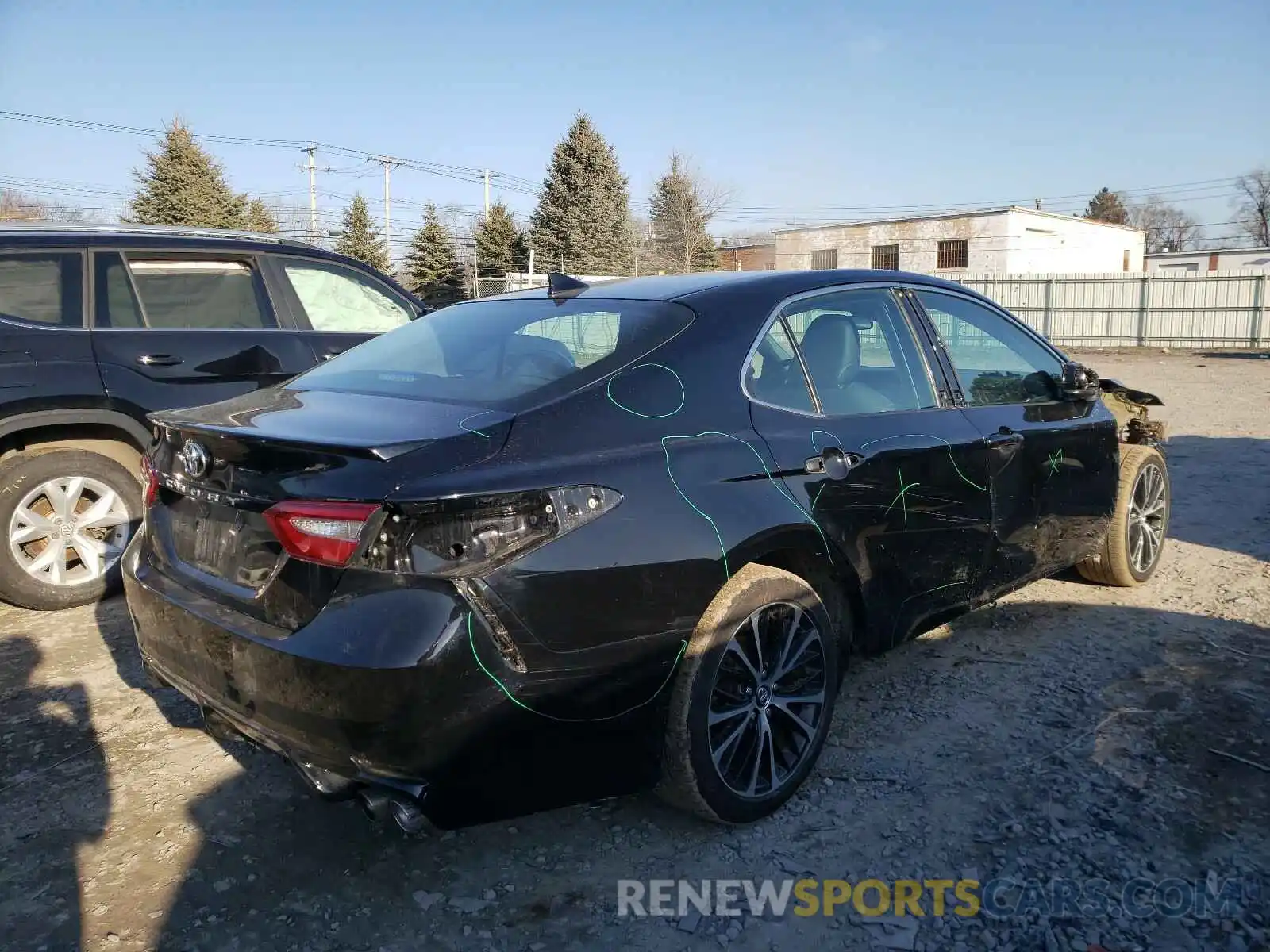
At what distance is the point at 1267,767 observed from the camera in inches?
125

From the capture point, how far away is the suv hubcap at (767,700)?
2.77 metres

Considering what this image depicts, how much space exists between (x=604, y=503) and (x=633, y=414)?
33 centimetres

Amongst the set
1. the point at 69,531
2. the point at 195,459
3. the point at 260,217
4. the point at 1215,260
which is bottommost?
the point at 69,531

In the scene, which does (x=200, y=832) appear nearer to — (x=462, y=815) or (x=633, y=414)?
(x=462, y=815)

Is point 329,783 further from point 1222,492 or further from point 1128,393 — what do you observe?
point 1222,492

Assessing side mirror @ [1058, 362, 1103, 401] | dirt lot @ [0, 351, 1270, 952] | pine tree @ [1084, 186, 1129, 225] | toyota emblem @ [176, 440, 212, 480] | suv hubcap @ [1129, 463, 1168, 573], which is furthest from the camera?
pine tree @ [1084, 186, 1129, 225]

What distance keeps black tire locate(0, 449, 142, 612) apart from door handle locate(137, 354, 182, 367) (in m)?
0.54

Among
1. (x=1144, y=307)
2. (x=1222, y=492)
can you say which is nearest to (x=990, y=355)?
(x=1222, y=492)

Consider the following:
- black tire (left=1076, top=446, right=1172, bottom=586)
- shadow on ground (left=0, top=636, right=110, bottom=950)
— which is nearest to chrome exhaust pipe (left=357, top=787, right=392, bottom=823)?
shadow on ground (left=0, top=636, right=110, bottom=950)

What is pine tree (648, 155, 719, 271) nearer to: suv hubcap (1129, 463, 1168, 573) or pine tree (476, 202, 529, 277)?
pine tree (476, 202, 529, 277)

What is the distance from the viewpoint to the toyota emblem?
261 centimetres

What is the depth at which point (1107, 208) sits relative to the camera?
8244cm

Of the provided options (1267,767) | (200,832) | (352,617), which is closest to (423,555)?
(352,617)

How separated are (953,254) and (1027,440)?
124 ft
